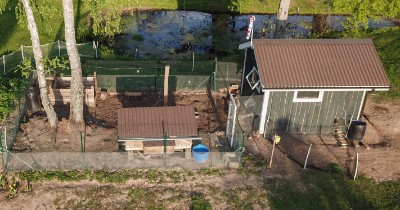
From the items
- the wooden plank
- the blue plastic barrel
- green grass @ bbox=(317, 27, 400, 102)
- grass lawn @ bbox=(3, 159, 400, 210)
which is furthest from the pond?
grass lawn @ bbox=(3, 159, 400, 210)

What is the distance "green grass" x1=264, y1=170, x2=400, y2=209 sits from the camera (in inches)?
663

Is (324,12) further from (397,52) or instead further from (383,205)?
(383,205)

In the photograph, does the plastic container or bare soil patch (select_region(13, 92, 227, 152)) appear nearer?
bare soil patch (select_region(13, 92, 227, 152))

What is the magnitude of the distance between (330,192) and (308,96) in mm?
4412

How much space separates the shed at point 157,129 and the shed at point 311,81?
11.6ft

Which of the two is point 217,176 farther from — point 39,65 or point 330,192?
point 39,65

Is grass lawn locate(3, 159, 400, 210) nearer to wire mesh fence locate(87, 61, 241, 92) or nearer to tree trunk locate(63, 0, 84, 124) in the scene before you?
tree trunk locate(63, 0, 84, 124)

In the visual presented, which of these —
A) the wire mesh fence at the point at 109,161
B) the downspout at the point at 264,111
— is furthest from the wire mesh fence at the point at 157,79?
the wire mesh fence at the point at 109,161

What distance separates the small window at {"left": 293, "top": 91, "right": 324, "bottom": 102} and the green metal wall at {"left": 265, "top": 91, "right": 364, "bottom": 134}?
6.1 inches

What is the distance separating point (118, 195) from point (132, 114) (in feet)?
11.1

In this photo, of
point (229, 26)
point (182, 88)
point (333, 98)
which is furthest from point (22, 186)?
point (229, 26)

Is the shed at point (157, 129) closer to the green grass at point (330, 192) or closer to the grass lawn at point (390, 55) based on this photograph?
the green grass at point (330, 192)

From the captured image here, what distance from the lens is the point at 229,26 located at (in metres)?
34.0

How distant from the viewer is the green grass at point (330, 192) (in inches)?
663
